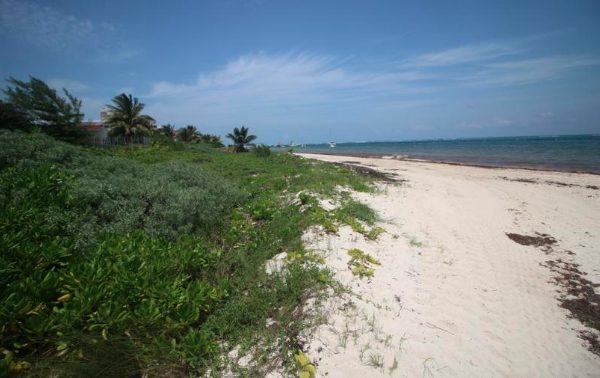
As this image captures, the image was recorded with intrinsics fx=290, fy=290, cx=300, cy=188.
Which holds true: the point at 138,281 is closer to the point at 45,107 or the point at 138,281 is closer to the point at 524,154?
the point at 45,107

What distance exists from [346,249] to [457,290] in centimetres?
179

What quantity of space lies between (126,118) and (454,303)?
36.2 metres

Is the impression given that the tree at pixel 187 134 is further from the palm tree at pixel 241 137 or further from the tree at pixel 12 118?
the tree at pixel 12 118

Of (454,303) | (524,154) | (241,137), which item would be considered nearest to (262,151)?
(241,137)

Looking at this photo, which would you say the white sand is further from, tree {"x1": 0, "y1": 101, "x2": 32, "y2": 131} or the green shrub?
tree {"x1": 0, "y1": 101, "x2": 32, "y2": 131}

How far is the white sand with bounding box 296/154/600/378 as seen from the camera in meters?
3.04

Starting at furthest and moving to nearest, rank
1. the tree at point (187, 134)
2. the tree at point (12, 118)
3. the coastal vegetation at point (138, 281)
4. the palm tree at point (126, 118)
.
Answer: the tree at point (187, 134), the palm tree at point (126, 118), the tree at point (12, 118), the coastal vegetation at point (138, 281)

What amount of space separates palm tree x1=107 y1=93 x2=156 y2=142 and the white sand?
3212 cm

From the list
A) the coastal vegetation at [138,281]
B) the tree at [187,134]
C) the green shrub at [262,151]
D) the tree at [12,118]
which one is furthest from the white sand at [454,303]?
the tree at [187,134]

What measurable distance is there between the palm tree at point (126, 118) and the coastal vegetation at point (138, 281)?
93.6 feet

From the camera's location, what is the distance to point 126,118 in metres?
31.8

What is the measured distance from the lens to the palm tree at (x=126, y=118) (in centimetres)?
3136

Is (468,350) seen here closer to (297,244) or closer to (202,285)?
(297,244)

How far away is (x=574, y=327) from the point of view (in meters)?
3.93
